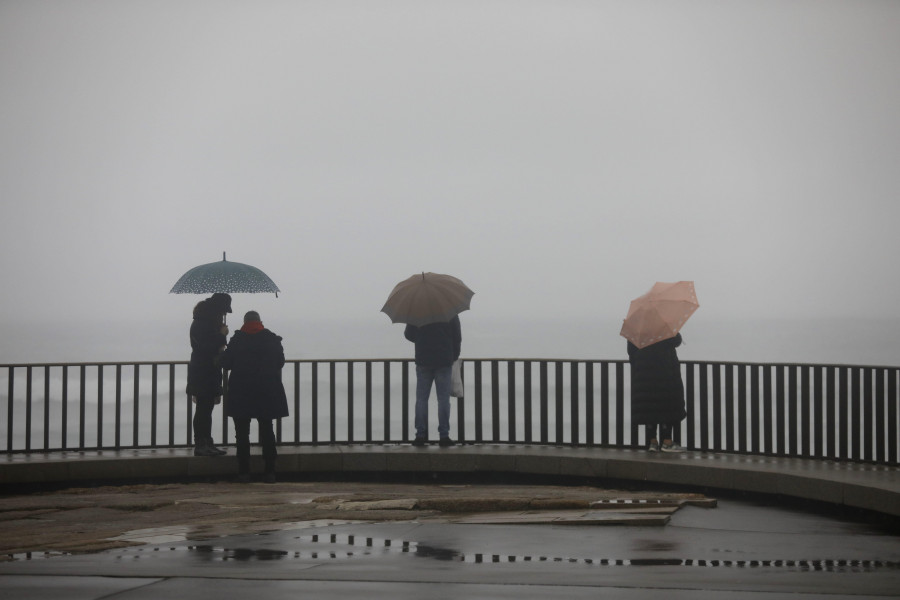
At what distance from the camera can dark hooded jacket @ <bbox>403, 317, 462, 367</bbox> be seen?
1409 centimetres

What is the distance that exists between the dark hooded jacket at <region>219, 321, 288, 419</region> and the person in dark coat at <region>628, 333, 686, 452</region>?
3.78m

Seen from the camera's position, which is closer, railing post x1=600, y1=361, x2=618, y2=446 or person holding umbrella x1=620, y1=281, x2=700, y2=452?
railing post x1=600, y1=361, x2=618, y2=446

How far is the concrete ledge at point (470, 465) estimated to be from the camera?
11.8 m

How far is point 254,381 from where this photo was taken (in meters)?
12.9

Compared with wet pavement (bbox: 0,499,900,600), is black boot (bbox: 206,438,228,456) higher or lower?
higher

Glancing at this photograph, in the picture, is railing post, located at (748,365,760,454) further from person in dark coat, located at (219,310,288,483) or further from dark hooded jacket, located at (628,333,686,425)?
person in dark coat, located at (219,310,288,483)

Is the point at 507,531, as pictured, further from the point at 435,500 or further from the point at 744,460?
the point at 744,460

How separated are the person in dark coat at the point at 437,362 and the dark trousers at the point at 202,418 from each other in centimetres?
233

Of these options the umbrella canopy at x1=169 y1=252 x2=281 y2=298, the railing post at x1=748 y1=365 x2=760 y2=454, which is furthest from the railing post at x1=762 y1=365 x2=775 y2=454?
the umbrella canopy at x1=169 y1=252 x2=281 y2=298

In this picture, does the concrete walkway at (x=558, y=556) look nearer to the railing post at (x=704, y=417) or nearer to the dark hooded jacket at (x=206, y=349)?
the railing post at (x=704, y=417)

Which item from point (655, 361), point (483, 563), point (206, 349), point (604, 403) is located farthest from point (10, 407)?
point (483, 563)

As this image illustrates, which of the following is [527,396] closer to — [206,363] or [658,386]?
Result: [658,386]

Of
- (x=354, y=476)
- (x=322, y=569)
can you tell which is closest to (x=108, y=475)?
(x=354, y=476)

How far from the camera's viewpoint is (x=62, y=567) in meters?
7.32
